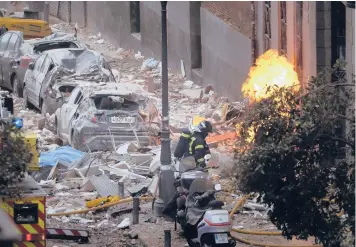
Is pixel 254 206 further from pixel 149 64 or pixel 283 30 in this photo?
pixel 149 64

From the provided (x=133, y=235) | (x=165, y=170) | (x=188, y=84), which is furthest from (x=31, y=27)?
(x=133, y=235)

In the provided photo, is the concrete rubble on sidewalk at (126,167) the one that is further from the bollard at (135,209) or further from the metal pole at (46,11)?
the metal pole at (46,11)

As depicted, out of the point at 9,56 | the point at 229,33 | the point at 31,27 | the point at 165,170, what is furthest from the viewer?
the point at 31,27

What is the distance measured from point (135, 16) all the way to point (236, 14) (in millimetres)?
9115

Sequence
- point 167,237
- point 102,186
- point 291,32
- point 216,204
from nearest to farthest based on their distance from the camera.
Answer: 1. point 216,204
2. point 167,237
3. point 102,186
4. point 291,32

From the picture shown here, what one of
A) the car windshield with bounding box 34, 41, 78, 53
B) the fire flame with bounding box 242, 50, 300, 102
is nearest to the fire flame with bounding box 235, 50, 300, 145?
the fire flame with bounding box 242, 50, 300, 102

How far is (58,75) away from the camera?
24.9 m

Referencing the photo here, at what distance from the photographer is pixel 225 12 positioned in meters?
27.8

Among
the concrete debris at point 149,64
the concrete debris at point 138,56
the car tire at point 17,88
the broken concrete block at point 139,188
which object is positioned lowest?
the broken concrete block at point 139,188

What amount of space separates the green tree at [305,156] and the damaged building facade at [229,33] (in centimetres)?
408

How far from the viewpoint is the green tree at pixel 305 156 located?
11.9 m

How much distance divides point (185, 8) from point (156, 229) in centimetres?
1445

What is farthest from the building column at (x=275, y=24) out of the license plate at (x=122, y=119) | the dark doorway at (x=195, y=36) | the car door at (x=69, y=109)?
the dark doorway at (x=195, y=36)

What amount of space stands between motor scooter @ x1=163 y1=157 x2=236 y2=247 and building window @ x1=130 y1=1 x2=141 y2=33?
19573 millimetres
